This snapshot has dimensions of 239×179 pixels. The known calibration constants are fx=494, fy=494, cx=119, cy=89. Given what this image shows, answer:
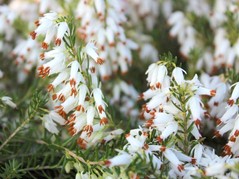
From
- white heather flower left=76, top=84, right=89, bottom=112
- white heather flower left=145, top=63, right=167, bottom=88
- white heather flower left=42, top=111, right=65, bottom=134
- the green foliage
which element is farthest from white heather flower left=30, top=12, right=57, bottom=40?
the green foliage

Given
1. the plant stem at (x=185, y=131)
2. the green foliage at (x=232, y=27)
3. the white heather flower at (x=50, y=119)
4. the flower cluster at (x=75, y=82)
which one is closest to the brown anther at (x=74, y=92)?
the flower cluster at (x=75, y=82)

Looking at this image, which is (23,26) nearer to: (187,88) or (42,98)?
(42,98)

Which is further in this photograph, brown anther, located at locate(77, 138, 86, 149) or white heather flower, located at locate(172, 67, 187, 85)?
brown anther, located at locate(77, 138, 86, 149)

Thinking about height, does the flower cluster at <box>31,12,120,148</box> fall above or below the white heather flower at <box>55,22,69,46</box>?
below

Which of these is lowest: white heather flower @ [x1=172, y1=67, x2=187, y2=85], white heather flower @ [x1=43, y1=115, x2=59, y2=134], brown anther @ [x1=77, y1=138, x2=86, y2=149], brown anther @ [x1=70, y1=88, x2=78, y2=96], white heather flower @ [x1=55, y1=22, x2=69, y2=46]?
brown anther @ [x1=77, y1=138, x2=86, y2=149]

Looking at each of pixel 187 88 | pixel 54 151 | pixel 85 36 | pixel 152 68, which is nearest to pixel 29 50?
pixel 85 36

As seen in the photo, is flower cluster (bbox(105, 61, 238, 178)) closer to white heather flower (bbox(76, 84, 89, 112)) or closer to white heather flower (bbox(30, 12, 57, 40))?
white heather flower (bbox(76, 84, 89, 112))

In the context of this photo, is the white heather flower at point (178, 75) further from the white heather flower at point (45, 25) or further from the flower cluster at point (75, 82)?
the white heather flower at point (45, 25)

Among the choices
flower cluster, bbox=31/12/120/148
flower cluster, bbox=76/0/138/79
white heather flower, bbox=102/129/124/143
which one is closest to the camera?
flower cluster, bbox=31/12/120/148

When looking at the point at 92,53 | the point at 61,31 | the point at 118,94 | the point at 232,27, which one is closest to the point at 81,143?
the point at 92,53

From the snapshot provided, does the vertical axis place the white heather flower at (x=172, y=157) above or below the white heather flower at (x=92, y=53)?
below
